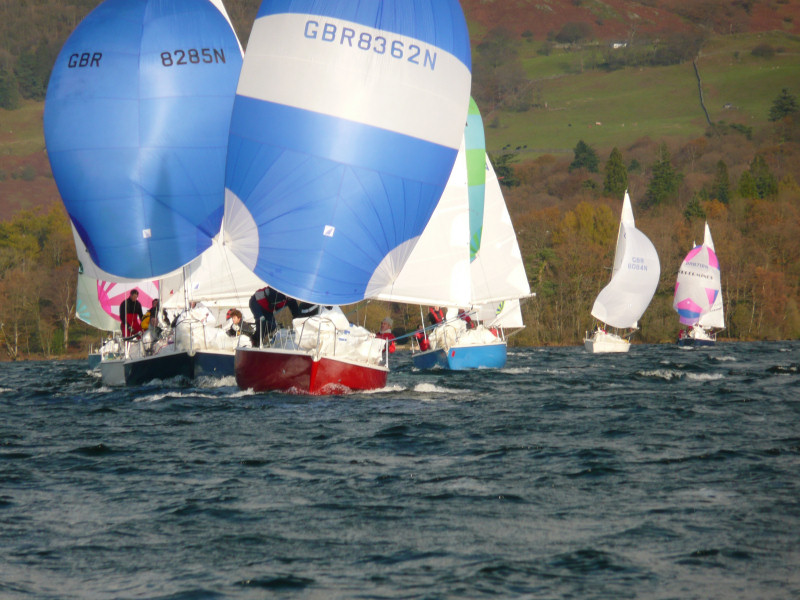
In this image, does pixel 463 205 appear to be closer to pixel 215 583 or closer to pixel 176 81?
pixel 176 81

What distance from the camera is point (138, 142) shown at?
26.9m

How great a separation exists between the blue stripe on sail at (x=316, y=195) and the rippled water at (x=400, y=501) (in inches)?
93.5

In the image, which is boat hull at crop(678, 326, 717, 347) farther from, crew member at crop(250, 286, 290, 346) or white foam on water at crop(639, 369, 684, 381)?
crew member at crop(250, 286, 290, 346)

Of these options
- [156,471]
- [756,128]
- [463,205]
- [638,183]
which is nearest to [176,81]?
[463,205]

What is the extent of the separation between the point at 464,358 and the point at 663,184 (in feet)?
296

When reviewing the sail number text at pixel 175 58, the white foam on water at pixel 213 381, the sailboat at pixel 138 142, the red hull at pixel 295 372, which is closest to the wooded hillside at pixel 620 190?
the sail number text at pixel 175 58

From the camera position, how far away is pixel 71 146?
2689 cm

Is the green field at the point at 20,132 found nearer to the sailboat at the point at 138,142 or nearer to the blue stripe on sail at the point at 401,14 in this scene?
the sailboat at the point at 138,142

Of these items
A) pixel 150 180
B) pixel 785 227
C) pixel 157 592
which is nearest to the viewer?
pixel 157 592

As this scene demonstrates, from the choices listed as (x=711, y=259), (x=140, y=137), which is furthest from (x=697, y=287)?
(x=140, y=137)

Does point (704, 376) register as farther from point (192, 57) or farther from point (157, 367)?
point (192, 57)

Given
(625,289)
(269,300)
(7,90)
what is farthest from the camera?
(7,90)

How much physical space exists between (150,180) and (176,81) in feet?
8.81

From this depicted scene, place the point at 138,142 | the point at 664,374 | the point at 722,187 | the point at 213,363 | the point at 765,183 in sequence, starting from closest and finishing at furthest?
1. the point at 213,363
2. the point at 138,142
3. the point at 664,374
4. the point at 765,183
5. the point at 722,187
